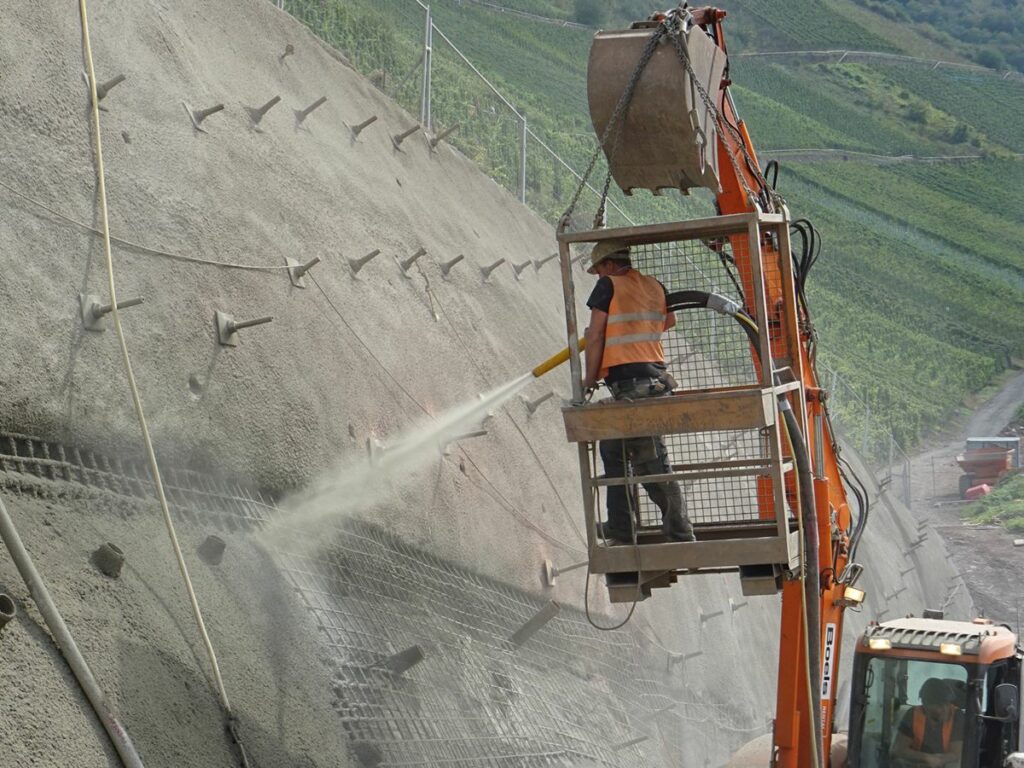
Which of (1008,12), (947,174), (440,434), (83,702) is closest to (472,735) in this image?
(440,434)

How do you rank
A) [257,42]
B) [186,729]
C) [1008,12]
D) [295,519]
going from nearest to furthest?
1. [186,729]
2. [295,519]
3. [257,42]
4. [1008,12]

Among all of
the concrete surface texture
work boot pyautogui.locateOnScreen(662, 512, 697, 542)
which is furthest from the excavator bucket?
the concrete surface texture

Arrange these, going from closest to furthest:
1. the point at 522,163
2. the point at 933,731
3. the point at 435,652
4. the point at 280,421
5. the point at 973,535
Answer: the point at 933,731
the point at 280,421
the point at 435,652
the point at 522,163
the point at 973,535

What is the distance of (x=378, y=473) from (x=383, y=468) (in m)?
0.09

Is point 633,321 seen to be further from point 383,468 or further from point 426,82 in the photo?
point 426,82

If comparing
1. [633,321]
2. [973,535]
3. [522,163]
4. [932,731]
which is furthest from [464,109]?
[973,535]

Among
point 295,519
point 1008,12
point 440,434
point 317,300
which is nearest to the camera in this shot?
point 295,519

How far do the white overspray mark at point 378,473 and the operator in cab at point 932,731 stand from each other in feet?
12.8

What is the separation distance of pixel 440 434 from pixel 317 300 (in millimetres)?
1690

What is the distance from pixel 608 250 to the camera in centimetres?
785

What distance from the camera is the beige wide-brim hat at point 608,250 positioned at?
7.84 m

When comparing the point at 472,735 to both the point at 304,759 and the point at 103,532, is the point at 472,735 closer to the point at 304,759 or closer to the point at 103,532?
the point at 304,759

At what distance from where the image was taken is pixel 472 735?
956 cm

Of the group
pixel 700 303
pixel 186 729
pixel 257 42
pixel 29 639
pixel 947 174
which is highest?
pixel 947 174
